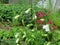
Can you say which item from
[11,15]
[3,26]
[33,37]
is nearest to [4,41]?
[33,37]

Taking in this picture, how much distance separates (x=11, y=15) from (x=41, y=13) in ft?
2.69

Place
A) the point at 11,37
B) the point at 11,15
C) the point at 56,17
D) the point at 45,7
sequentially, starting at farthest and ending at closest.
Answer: the point at 45,7 < the point at 11,15 < the point at 56,17 < the point at 11,37

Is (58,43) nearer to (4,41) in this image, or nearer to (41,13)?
(4,41)

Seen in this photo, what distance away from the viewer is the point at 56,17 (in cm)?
562

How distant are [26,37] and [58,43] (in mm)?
646

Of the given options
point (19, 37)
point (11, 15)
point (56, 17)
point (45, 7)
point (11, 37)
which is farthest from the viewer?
point (45, 7)

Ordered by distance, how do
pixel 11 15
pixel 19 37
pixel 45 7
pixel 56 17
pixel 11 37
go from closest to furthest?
pixel 19 37 → pixel 11 37 → pixel 56 17 → pixel 11 15 → pixel 45 7

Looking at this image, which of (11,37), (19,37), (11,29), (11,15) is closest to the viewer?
(19,37)

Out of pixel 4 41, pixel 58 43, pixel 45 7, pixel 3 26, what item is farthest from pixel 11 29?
pixel 45 7

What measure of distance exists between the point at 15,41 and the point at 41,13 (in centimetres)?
152

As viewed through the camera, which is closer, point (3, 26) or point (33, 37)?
point (33, 37)

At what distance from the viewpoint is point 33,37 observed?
437cm

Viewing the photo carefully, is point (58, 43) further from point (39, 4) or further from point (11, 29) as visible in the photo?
point (39, 4)

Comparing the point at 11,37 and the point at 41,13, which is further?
the point at 41,13
